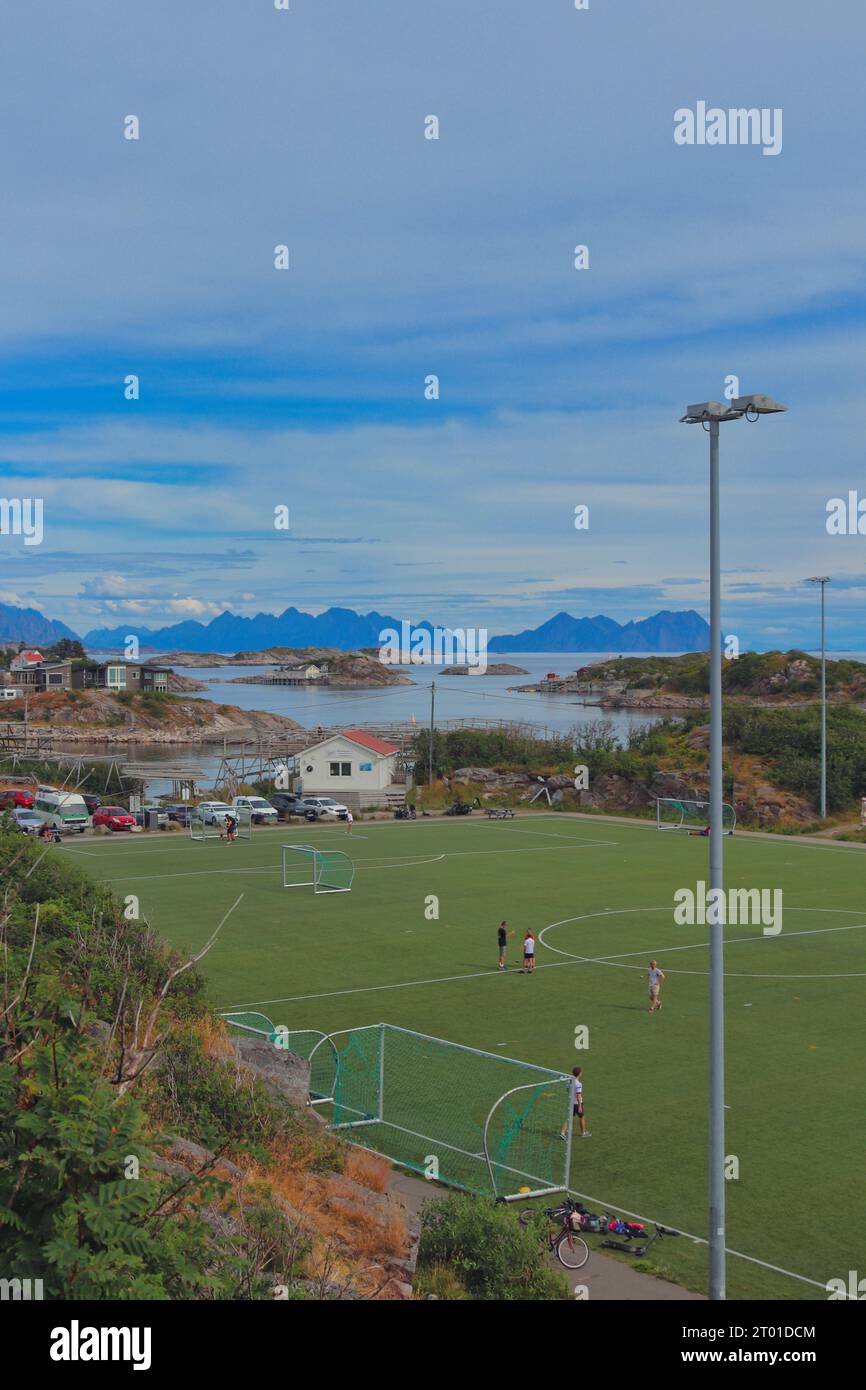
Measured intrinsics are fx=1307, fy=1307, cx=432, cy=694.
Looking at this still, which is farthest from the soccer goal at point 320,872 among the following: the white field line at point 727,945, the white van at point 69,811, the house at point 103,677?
the house at point 103,677

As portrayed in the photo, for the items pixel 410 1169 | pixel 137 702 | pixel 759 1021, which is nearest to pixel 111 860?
pixel 759 1021

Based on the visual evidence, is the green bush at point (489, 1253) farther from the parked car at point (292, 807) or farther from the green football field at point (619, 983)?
the parked car at point (292, 807)

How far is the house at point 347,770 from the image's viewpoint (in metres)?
79.8

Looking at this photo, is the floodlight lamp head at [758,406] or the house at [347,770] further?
the house at [347,770]

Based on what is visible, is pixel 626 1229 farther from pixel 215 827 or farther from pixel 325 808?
pixel 325 808

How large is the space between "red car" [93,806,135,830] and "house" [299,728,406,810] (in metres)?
15.9

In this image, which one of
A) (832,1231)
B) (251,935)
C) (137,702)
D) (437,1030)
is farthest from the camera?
(137,702)

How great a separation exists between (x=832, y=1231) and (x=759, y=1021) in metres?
11.6

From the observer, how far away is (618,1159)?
20.0 metres

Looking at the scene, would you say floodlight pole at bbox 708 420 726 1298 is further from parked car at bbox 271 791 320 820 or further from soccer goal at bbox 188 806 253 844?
parked car at bbox 271 791 320 820

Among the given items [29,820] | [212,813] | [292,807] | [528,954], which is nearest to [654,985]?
[528,954]

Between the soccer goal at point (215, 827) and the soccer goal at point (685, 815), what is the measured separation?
21093mm
